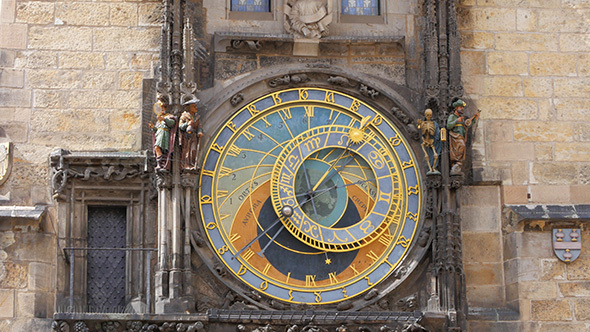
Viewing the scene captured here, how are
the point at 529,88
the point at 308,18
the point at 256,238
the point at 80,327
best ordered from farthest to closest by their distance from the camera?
the point at 529,88, the point at 308,18, the point at 256,238, the point at 80,327

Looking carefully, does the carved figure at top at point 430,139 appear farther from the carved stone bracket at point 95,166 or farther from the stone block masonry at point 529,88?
the carved stone bracket at point 95,166

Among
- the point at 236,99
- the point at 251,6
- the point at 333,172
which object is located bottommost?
the point at 333,172

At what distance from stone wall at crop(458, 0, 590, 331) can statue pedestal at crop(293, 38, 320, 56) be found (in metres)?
1.45

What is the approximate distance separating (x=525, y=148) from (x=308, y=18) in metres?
2.43

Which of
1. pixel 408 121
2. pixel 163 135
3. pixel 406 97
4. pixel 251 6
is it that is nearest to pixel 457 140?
pixel 408 121

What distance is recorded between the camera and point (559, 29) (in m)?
12.9

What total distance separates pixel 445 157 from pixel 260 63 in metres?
1.98

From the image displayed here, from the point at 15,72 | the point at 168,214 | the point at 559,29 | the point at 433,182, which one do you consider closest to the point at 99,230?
the point at 168,214

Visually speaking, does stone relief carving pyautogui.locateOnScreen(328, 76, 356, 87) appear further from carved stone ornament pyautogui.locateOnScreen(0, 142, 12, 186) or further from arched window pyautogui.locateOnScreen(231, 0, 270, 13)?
carved stone ornament pyautogui.locateOnScreen(0, 142, 12, 186)

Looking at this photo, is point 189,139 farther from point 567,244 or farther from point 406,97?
point 567,244

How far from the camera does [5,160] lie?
12094 millimetres

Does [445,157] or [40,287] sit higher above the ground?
[445,157]

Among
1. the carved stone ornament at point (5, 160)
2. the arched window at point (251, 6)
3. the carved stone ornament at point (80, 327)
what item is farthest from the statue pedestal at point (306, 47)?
the carved stone ornament at point (80, 327)

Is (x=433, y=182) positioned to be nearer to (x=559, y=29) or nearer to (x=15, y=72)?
(x=559, y=29)
